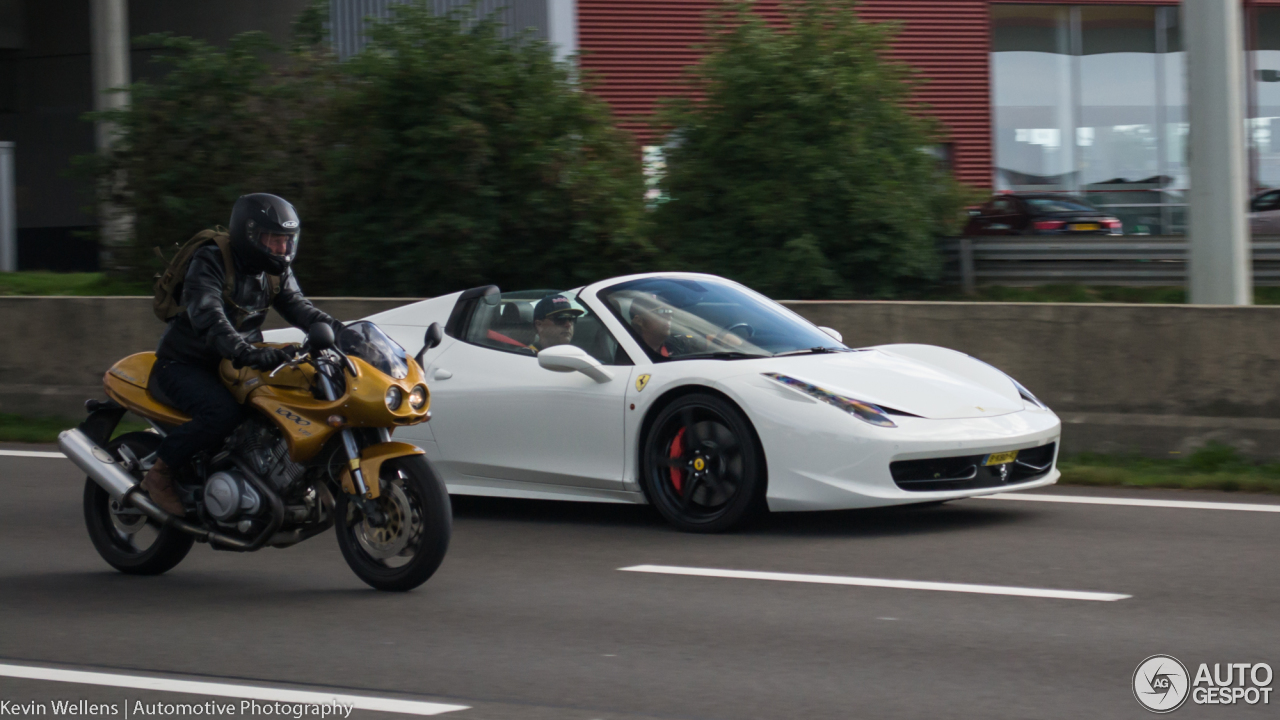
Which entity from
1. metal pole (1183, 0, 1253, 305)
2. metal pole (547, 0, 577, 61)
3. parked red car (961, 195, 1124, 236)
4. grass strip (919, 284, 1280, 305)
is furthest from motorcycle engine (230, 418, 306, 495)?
metal pole (547, 0, 577, 61)

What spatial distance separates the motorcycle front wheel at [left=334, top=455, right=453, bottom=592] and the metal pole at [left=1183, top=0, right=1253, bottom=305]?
6454 millimetres

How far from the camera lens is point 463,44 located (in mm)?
14062

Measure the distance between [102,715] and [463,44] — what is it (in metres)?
10.4

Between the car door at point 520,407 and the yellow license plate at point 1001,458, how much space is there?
1.79 metres

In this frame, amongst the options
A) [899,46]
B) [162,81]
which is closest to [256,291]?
[162,81]

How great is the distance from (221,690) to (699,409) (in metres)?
3.13

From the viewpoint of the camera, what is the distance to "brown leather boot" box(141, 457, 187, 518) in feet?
20.3

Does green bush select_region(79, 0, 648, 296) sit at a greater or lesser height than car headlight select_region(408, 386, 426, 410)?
greater

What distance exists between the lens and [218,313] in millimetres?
5848

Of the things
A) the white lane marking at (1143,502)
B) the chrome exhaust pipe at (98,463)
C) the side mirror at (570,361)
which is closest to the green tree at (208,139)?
the side mirror at (570,361)

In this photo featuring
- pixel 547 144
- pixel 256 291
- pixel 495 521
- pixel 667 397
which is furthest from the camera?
pixel 547 144

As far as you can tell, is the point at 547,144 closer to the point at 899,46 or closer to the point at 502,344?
the point at 502,344

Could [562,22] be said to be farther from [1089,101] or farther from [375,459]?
[375,459]

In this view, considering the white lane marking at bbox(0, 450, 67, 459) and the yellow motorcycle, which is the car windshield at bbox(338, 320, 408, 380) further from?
the white lane marking at bbox(0, 450, 67, 459)
